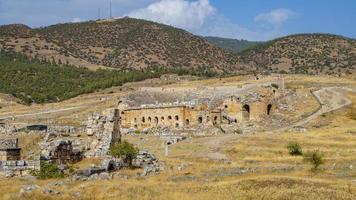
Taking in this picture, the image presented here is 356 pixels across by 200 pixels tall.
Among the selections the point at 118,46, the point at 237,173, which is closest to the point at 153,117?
the point at 237,173

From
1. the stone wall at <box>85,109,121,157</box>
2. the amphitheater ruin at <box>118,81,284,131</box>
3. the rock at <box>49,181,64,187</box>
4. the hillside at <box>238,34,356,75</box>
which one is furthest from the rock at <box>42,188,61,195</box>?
the hillside at <box>238,34,356,75</box>

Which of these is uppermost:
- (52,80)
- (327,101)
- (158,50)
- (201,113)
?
(158,50)

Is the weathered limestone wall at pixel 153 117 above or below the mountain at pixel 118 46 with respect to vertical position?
below

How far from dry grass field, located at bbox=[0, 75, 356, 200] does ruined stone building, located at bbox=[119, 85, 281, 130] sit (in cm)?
754

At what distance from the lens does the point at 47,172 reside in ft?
82.2

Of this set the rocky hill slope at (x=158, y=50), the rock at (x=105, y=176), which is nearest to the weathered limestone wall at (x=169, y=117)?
the rock at (x=105, y=176)

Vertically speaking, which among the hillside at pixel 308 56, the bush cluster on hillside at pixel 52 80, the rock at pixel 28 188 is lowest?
the rock at pixel 28 188

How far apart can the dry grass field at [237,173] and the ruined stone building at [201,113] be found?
7.54 m

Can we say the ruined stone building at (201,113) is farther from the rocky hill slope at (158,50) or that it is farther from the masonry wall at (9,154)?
the rocky hill slope at (158,50)

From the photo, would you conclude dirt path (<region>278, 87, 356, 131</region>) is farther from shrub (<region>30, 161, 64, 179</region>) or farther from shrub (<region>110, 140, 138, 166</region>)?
shrub (<region>30, 161, 64, 179</region>)

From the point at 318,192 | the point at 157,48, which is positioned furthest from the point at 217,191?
the point at 157,48

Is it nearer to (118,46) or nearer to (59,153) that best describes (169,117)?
(59,153)

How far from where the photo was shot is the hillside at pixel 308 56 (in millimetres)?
165250

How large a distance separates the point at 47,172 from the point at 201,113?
130 ft
